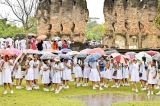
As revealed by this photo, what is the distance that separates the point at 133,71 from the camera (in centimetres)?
1756

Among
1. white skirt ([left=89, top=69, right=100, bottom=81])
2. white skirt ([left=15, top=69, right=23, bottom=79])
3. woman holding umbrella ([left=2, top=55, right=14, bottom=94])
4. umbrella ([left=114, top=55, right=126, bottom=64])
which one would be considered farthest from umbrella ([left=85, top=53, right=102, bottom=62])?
woman holding umbrella ([left=2, top=55, right=14, bottom=94])

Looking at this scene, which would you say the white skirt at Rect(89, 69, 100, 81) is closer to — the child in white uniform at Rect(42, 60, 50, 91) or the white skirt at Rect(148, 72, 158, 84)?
Answer: the child in white uniform at Rect(42, 60, 50, 91)

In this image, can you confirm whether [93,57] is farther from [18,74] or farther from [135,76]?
[18,74]

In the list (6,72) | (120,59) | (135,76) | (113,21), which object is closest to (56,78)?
(6,72)

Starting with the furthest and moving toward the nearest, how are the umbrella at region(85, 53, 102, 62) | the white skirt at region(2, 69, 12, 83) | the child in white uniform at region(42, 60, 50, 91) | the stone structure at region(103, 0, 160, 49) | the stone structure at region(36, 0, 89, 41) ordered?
the stone structure at region(36, 0, 89, 41)
the stone structure at region(103, 0, 160, 49)
the umbrella at region(85, 53, 102, 62)
the child in white uniform at region(42, 60, 50, 91)
the white skirt at region(2, 69, 12, 83)

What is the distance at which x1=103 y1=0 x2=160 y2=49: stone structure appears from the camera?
102ft

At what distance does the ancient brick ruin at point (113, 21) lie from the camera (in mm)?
31281

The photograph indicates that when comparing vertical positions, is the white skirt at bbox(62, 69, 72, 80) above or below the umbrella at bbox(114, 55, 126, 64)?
below

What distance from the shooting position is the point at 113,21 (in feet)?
107

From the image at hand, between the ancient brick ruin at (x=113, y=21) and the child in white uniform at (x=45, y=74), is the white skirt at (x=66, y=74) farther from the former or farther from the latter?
the ancient brick ruin at (x=113, y=21)

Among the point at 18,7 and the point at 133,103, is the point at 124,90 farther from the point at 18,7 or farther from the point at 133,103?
the point at 18,7

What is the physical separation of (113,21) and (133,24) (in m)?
1.93

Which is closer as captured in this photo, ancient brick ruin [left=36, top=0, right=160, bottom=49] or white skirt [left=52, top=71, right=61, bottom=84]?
white skirt [left=52, top=71, right=61, bottom=84]

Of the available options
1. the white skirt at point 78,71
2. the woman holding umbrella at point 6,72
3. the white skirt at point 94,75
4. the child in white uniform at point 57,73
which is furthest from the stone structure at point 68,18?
the woman holding umbrella at point 6,72
